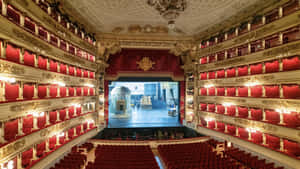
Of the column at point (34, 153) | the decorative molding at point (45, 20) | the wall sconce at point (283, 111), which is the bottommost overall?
the column at point (34, 153)

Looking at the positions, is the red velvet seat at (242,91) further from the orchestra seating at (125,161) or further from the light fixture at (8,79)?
the light fixture at (8,79)

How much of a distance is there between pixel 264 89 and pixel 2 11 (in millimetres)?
16714

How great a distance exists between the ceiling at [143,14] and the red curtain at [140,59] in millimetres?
3080

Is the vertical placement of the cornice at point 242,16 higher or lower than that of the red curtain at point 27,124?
higher

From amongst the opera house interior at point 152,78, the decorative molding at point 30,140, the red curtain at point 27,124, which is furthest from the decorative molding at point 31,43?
the decorative molding at point 30,140

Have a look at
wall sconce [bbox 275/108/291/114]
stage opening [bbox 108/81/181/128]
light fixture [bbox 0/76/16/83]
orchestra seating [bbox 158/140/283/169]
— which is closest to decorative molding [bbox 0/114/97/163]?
light fixture [bbox 0/76/16/83]

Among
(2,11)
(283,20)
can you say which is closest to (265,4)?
(283,20)

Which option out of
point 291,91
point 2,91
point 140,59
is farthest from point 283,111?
point 2,91

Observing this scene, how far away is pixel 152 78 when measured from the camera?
21.6 meters

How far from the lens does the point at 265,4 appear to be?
12562mm

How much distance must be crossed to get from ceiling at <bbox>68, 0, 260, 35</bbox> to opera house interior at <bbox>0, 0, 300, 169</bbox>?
0.09 m

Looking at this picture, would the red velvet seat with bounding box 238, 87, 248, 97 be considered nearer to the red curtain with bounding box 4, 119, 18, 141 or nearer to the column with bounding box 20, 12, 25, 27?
the red curtain with bounding box 4, 119, 18, 141

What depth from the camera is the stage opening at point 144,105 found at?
2177cm

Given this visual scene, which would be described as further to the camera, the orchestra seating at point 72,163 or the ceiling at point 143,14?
the ceiling at point 143,14
